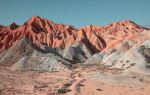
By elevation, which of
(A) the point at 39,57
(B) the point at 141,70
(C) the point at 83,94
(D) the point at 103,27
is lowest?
(C) the point at 83,94

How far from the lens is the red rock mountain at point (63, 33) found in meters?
158

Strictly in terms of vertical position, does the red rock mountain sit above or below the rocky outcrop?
above

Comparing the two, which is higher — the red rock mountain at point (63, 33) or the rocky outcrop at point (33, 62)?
the red rock mountain at point (63, 33)

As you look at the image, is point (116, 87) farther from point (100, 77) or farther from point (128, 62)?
point (128, 62)

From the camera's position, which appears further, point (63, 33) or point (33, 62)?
point (63, 33)

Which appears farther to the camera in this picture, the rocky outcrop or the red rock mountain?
the red rock mountain

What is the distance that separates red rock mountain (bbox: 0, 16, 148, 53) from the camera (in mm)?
157500

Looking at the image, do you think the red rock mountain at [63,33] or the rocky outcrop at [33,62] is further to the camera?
the red rock mountain at [63,33]

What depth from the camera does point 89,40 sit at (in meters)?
162

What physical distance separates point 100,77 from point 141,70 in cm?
1185

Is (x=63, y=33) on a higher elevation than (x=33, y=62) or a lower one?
higher

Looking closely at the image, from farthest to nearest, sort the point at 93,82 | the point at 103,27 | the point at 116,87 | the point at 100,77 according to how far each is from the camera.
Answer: the point at 103,27 < the point at 100,77 < the point at 93,82 < the point at 116,87

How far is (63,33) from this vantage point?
171m

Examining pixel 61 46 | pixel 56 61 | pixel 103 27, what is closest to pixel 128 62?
pixel 56 61
